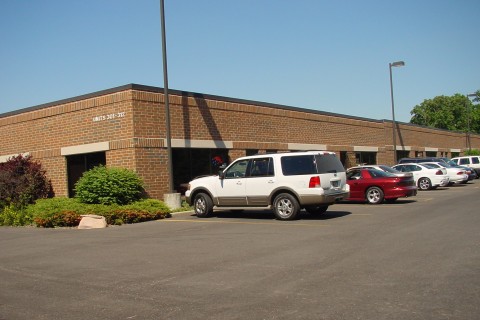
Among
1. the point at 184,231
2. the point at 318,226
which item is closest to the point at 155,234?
the point at 184,231

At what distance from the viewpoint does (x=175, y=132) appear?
20469 millimetres

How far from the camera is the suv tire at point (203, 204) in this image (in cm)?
1562

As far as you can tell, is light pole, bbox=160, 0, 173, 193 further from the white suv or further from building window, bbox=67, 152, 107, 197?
building window, bbox=67, 152, 107, 197

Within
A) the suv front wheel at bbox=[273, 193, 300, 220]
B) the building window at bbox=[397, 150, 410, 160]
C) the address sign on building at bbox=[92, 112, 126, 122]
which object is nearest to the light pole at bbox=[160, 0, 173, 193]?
the address sign on building at bbox=[92, 112, 126, 122]

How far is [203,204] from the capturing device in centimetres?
1577

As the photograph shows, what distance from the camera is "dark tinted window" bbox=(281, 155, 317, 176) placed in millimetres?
13773

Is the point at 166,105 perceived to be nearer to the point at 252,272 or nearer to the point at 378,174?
the point at 378,174

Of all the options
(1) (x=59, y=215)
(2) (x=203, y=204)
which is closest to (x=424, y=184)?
(2) (x=203, y=204)

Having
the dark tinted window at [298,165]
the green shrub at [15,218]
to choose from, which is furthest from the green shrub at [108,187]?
the dark tinted window at [298,165]

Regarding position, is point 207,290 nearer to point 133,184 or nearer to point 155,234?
point 155,234

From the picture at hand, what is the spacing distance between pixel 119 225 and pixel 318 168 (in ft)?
20.8

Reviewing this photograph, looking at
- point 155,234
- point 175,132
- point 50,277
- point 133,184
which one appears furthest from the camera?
point 175,132

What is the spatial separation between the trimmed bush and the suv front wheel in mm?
10946

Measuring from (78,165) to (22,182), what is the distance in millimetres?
2377
